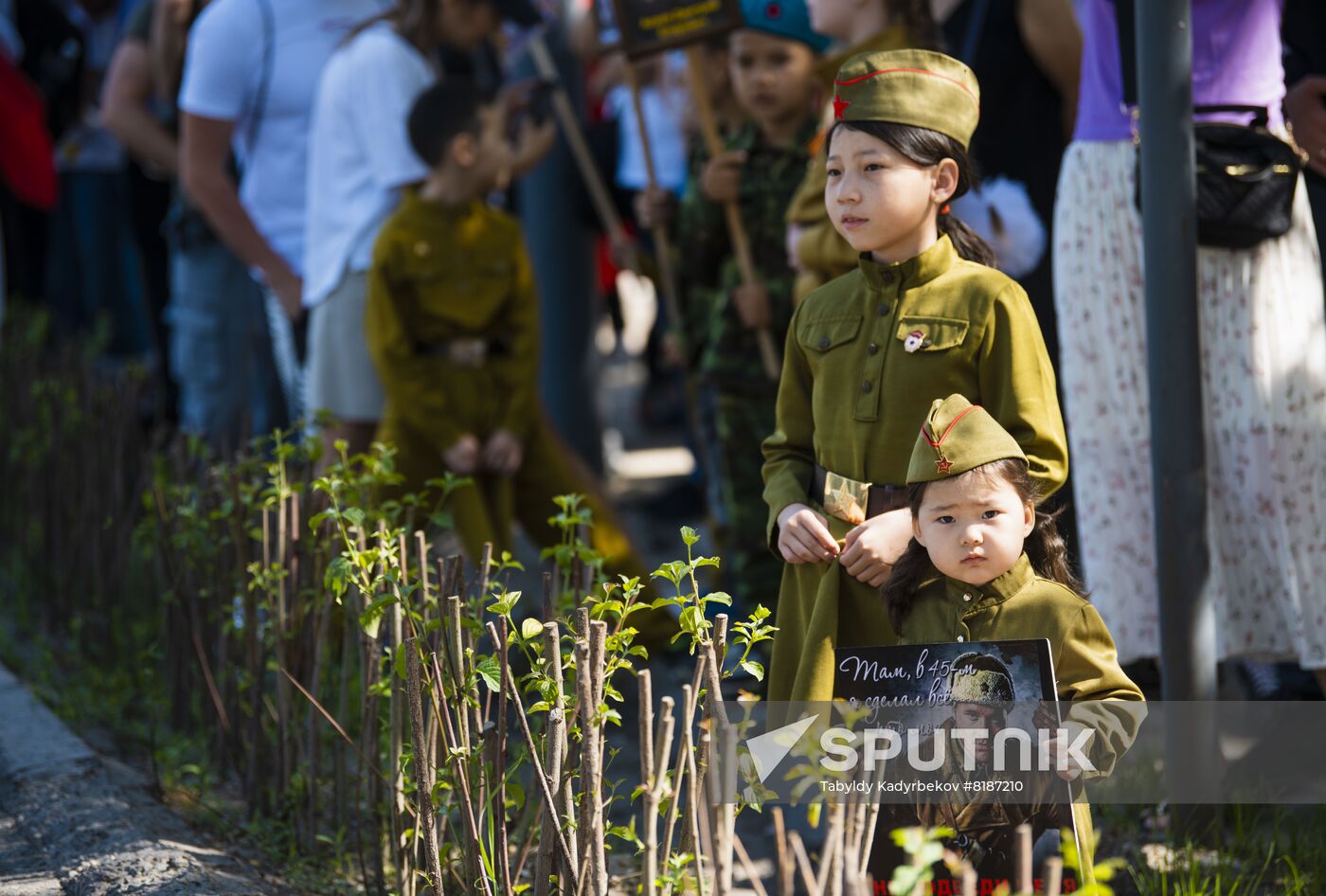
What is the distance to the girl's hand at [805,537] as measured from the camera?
2.73m

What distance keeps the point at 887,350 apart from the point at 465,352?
2.27 meters

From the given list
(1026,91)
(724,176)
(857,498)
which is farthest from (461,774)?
(1026,91)

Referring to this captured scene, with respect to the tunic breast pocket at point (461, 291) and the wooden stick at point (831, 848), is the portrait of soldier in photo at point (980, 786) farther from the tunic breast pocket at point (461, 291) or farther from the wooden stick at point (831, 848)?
the tunic breast pocket at point (461, 291)

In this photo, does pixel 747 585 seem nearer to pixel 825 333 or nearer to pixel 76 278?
pixel 825 333

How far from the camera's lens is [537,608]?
15.5ft

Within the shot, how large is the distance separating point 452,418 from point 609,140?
88.4 inches

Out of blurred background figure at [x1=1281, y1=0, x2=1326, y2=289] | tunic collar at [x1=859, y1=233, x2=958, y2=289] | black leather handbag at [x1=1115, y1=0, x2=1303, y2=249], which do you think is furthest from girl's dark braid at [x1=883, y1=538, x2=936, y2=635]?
blurred background figure at [x1=1281, y1=0, x2=1326, y2=289]

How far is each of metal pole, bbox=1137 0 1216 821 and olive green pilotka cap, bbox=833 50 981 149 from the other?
0.67 m

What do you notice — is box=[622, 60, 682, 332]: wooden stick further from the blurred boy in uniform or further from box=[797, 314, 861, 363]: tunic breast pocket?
box=[797, 314, 861, 363]: tunic breast pocket

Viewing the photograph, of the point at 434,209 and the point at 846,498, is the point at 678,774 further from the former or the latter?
the point at 434,209

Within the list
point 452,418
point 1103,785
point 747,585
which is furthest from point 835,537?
point 452,418

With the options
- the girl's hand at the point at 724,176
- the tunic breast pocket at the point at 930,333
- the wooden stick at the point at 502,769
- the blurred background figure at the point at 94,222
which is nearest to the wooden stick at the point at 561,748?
the wooden stick at the point at 502,769

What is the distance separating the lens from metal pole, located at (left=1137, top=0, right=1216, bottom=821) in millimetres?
3281

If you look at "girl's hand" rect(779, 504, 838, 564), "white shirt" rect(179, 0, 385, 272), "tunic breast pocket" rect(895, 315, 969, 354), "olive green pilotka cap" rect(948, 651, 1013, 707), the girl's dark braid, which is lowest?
"olive green pilotka cap" rect(948, 651, 1013, 707)
